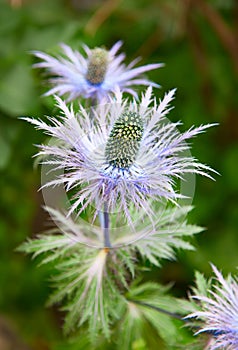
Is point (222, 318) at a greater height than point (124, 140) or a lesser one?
lesser

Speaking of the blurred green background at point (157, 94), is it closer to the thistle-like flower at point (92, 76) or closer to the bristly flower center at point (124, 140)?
the thistle-like flower at point (92, 76)

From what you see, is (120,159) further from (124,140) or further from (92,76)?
(92,76)

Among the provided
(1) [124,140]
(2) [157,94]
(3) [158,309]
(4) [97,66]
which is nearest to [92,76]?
(4) [97,66]

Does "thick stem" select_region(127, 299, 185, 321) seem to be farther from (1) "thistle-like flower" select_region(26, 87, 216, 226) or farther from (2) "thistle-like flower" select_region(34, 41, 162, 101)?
(2) "thistle-like flower" select_region(34, 41, 162, 101)

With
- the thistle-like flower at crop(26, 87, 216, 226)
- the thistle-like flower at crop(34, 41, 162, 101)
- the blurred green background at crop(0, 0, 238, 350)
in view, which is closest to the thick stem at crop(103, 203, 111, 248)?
the thistle-like flower at crop(26, 87, 216, 226)

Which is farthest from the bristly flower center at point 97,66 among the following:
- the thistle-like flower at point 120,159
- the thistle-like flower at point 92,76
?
the thistle-like flower at point 120,159

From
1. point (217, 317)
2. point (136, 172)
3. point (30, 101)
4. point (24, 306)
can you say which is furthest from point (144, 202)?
point (24, 306)
